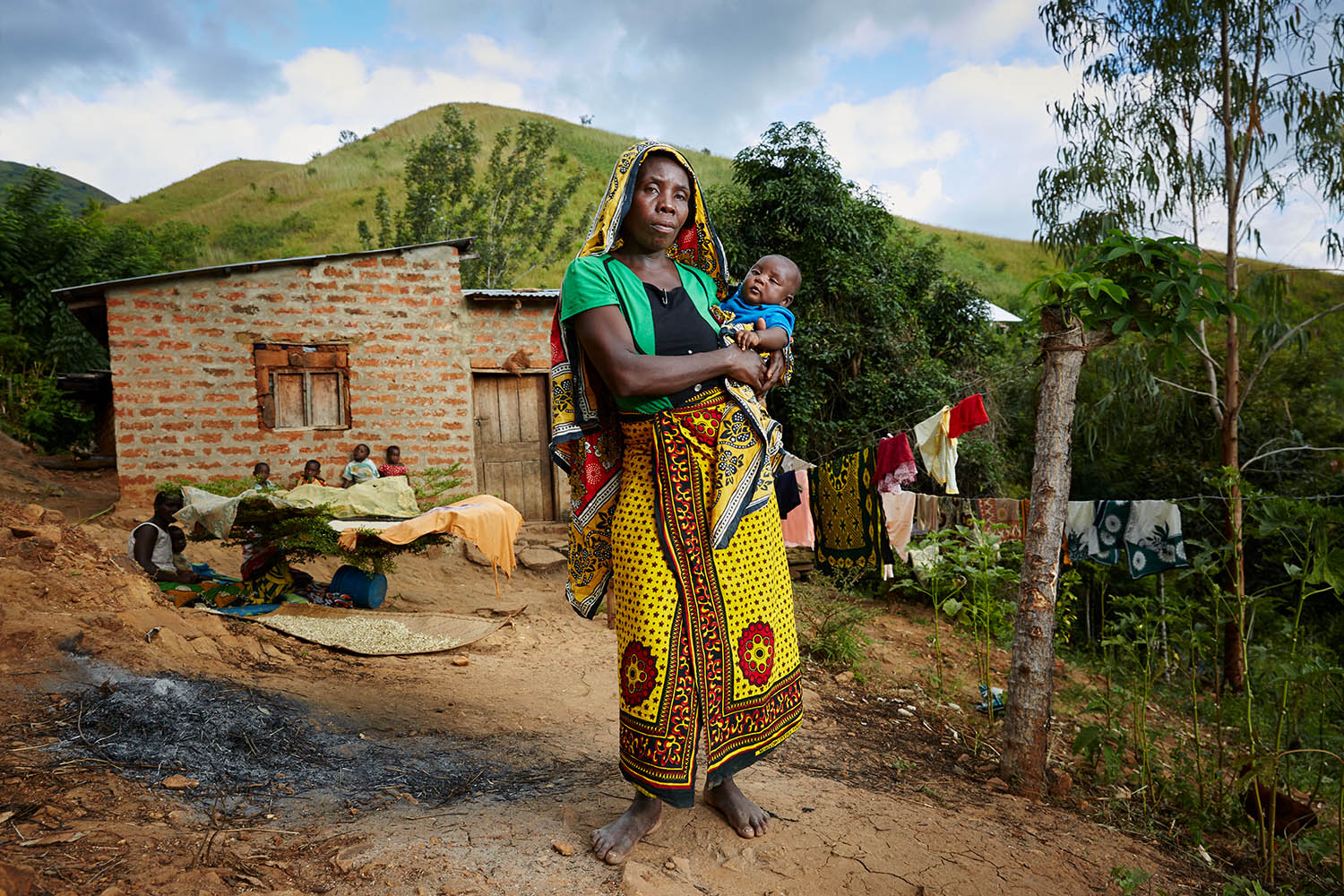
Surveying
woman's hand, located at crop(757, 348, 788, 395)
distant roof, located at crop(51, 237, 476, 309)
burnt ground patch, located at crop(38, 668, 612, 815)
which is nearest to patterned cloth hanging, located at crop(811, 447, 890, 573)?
burnt ground patch, located at crop(38, 668, 612, 815)

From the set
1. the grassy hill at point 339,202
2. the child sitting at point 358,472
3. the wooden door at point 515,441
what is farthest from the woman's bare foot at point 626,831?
the grassy hill at point 339,202

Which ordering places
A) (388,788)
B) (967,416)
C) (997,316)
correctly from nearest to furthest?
1. (388,788)
2. (967,416)
3. (997,316)

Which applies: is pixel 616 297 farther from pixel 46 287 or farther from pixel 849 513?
pixel 46 287

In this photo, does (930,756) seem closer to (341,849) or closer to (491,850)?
(491,850)

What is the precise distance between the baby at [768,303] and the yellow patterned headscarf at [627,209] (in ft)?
0.59

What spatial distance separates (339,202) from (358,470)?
25875mm

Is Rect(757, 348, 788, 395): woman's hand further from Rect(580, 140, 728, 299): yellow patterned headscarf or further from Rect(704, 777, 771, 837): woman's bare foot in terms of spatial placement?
Rect(704, 777, 771, 837): woman's bare foot

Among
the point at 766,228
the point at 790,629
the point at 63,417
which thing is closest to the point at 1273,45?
the point at 766,228

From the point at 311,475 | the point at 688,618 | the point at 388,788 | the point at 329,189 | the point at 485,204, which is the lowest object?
the point at 388,788

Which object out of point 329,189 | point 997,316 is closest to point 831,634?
point 997,316

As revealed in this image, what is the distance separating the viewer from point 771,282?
2.50m

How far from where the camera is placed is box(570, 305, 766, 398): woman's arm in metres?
2.19

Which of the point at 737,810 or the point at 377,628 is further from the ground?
the point at 737,810

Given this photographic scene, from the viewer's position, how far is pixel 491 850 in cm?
224
